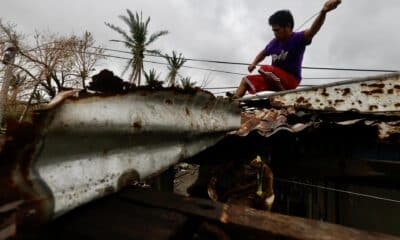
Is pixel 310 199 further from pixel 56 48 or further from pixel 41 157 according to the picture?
pixel 56 48

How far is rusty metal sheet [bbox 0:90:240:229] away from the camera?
104cm

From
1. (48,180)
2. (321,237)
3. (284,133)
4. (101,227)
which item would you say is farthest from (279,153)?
(48,180)

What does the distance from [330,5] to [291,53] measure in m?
0.99

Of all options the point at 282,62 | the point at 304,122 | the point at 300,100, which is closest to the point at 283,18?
the point at 282,62

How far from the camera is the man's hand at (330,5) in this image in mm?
3551

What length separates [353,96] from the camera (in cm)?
355

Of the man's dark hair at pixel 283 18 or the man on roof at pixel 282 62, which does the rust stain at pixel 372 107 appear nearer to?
the man on roof at pixel 282 62

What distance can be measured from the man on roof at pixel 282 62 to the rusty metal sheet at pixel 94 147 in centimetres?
270

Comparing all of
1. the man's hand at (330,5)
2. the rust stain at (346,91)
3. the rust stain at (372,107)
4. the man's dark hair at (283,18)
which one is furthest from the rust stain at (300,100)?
the man's dark hair at (283,18)

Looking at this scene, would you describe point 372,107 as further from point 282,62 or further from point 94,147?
point 94,147

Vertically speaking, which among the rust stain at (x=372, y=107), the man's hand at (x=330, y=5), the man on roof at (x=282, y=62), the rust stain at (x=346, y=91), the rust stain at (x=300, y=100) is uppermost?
the man's hand at (x=330, y=5)

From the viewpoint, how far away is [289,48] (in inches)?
177

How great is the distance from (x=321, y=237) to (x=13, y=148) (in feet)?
4.19

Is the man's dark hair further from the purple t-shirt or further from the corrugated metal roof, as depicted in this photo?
the corrugated metal roof
